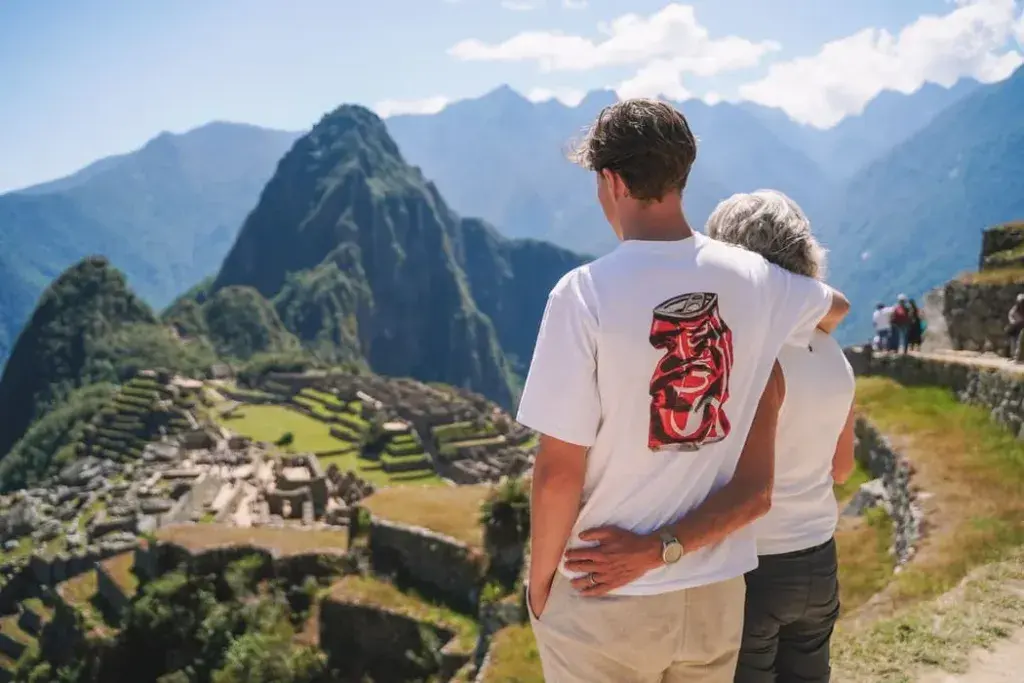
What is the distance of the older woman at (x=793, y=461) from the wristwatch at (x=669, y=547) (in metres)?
0.68

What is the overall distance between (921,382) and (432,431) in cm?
3832

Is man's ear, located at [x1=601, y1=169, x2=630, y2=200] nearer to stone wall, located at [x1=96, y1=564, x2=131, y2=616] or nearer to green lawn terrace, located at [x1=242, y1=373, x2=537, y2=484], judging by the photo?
stone wall, located at [x1=96, y1=564, x2=131, y2=616]

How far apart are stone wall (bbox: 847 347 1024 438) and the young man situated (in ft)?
23.7

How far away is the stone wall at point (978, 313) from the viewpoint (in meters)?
12.9

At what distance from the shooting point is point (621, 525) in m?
1.96

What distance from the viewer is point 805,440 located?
250cm

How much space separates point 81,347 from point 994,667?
9523 centimetres

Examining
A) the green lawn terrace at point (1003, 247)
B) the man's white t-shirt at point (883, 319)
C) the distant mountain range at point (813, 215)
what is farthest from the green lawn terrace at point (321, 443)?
the green lawn terrace at point (1003, 247)

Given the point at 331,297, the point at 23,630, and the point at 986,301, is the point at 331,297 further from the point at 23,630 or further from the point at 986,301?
the point at 986,301

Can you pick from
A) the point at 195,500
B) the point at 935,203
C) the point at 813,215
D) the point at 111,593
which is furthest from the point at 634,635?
the point at 813,215

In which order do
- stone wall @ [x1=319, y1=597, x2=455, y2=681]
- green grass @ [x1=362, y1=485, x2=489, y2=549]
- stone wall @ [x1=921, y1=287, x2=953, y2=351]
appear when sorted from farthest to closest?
stone wall @ [x1=921, y1=287, x2=953, y2=351] < green grass @ [x1=362, y1=485, x2=489, y2=549] < stone wall @ [x1=319, y1=597, x2=455, y2=681]

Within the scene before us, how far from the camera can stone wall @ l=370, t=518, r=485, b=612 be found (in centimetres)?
1054

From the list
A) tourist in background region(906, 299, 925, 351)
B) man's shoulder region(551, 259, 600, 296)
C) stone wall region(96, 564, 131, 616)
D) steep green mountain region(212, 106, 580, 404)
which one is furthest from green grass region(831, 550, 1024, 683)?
steep green mountain region(212, 106, 580, 404)

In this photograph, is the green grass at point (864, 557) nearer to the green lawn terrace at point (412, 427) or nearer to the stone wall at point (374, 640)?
the stone wall at point (374, 640)
